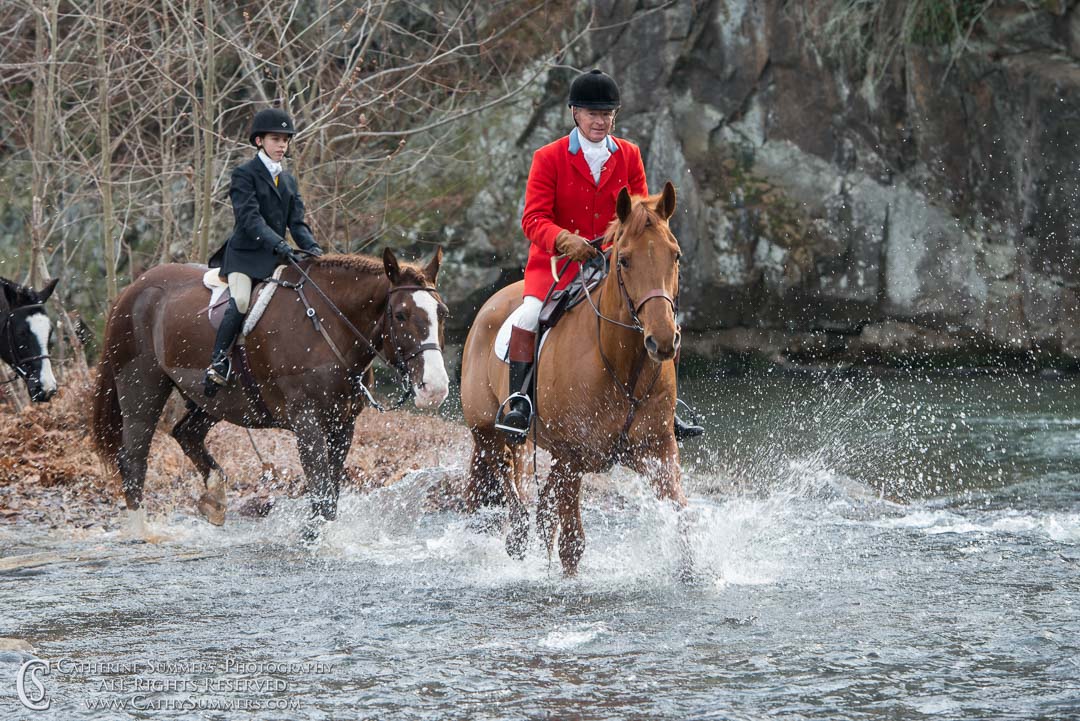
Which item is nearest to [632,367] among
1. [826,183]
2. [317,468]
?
[317,468]

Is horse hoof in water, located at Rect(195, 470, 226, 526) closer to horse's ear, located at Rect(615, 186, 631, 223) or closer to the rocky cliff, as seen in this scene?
horse's ear, located at Rect(615, 186, 631, 223)

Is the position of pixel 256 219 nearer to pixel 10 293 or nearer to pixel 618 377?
pixel 10 293

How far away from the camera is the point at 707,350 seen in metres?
22.0

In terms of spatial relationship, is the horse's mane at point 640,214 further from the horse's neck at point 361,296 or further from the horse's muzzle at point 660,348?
the horse's neck at point 361,296

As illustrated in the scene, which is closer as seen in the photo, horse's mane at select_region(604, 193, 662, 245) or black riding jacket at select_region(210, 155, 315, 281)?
horse's mane at select_region(604, 193, 662, 245)

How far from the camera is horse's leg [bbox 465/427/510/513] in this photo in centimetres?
827

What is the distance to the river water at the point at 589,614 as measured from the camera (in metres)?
4.89

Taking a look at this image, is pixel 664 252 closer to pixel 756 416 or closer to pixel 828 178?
pixel 756 416

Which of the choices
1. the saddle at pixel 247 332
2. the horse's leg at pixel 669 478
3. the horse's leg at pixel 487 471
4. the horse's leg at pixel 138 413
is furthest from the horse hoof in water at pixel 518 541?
the horse's leg at pixel 138 413

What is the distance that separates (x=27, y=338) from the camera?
9883 mm

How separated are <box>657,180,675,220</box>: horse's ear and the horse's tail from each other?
513 centimetres

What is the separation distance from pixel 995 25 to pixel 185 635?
17.5 metres

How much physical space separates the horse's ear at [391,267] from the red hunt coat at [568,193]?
97 centimetres

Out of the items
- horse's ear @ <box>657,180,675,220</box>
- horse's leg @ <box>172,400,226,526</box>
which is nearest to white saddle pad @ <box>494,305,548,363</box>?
horse's ear @ <box>657,180,675,220</box>
